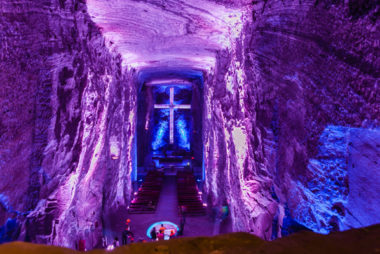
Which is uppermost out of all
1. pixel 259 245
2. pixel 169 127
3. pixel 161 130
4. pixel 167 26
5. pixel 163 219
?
pixel 167 26

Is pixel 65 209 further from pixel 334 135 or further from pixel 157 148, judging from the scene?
pixel 157 148

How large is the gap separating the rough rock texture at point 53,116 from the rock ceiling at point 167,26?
0.36 metres

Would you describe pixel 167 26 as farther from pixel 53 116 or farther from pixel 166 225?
pixel 166 225

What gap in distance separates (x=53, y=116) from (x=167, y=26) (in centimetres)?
261

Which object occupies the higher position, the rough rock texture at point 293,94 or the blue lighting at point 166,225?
the rough rock texture at point 293,94

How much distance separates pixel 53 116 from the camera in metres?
3.39

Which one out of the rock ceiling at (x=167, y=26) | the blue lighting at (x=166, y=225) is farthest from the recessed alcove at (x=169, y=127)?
the rock ceiling at (x=167, y=26)

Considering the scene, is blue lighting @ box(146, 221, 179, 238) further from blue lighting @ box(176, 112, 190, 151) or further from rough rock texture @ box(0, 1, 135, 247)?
blue lighting @ box(176, 112, 190, 151)

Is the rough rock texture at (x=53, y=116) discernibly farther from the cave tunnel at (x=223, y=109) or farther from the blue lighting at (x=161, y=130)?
the blue lighting at (x=161, y=130)

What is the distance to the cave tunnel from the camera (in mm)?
1939

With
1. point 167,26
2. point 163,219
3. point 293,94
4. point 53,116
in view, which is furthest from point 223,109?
point 163,219

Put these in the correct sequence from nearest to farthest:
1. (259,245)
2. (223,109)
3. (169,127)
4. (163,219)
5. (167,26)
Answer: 1. (259,245)
2. (167,26)
3. (223,109)
4. (163,219)
5. (169,127)

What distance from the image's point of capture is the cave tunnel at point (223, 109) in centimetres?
194

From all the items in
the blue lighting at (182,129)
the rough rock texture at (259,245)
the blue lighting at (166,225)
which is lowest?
the blue lighting at (166,225)
